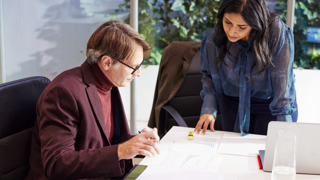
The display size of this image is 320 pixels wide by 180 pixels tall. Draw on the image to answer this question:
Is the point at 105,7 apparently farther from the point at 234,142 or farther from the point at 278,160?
the point at 278,160

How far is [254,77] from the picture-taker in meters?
1.84

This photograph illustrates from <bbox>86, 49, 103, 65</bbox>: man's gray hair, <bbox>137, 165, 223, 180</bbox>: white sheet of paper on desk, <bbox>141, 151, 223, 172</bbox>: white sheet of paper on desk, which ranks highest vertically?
<bbox>86, 49, 103, 65</bbox>: man's gray hair

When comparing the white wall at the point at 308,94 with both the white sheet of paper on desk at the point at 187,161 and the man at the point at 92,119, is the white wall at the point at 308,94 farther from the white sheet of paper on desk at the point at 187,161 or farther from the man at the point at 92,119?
the man at the point at 92,119

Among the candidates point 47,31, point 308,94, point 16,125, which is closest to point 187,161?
point 16,125

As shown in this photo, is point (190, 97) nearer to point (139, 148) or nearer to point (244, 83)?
point (244, 83)

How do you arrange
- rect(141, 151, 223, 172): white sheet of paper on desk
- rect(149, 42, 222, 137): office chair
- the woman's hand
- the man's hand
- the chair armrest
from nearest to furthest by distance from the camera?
the man's hand, rect(141, 151, 223, 172): white sheet of paper on desk, the woman's hand, the chair armrest, rect(149, 42, 222, 137): office chair

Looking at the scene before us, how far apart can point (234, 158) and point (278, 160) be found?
503 mm

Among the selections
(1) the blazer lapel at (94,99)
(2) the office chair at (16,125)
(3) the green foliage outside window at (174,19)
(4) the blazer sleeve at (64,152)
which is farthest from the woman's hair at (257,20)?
(3) the green foliage outside window at (174,19)

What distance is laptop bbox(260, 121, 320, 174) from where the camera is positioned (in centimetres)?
123

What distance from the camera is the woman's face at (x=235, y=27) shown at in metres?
1.74

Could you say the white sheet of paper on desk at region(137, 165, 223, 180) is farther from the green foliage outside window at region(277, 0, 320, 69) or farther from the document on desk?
the green foliage outside window at region(277, 0, 320, 69)

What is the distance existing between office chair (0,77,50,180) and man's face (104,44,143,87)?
37 centimetres

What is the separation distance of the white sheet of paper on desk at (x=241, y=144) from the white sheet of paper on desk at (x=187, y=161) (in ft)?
0.41

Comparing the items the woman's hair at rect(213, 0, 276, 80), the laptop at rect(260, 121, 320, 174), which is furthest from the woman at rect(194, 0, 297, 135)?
the laptop at rect(260, 121, 320, 174)
